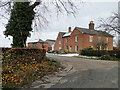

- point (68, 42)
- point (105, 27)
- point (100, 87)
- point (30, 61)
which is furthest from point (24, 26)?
point (68, 42)

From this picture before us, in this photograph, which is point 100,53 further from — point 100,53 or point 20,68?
point 20,68

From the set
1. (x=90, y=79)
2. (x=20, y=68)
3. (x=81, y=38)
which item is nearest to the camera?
(x=90, y=79)

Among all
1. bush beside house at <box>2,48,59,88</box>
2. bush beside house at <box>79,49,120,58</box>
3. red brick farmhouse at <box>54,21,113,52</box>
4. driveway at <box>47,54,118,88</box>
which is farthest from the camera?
red brick farmhouse at <box>54,21,113,52</box>

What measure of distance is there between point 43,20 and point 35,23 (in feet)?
3.28

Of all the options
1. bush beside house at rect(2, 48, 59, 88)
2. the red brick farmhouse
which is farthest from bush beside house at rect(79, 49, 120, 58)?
bush beside house at rect(2, 48, 59, 88)

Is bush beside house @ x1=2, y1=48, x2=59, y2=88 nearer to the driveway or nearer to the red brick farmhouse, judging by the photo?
the driveway

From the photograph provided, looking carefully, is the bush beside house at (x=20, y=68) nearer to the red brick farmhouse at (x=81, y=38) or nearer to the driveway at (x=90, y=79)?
the driveway at (x=90, y=79)

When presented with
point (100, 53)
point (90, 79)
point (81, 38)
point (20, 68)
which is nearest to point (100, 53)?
point (100, 53)

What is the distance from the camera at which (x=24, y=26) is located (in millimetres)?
9391

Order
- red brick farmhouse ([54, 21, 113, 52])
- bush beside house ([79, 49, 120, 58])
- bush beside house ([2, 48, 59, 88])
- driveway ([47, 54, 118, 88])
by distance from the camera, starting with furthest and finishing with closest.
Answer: red brick farmhouse ([54, 21, 113, 52]) → bush beside house ([79, 49, 120, 58]) → bush beside house ([2, 48, 59, 88]) → driveway ([47, 54, 118, 88])

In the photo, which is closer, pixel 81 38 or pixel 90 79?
pixel 90 79

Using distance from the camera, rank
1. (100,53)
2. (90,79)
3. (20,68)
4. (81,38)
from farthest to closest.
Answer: (81,38)
(100,53)
(20,68)
(90,79)

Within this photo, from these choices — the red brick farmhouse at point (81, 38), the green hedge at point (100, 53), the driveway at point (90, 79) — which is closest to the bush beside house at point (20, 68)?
the driveway at point (90, 79)

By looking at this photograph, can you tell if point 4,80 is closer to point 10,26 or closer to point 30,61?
point 30,61
